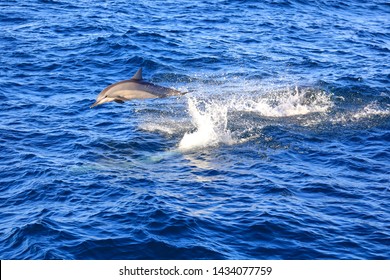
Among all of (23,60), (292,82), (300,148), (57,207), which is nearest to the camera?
(57,207)

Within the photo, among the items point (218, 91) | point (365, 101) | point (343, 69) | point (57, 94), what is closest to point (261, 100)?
point (218, 91)

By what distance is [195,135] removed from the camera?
26734mm

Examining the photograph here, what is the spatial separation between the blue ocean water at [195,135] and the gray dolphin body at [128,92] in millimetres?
2960

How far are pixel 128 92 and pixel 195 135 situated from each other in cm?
563

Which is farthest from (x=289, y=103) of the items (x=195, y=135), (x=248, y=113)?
(x=195, y=135)

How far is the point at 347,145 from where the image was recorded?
85.6ft

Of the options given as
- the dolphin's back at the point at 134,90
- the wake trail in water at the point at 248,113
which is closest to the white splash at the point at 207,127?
the wake trail in water at the point at 248,113

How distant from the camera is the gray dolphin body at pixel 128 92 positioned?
21.7 m

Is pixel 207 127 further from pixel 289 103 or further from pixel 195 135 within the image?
pixel 289 103

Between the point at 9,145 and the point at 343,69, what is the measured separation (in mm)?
18156

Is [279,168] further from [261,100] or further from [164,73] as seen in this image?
[164,73]

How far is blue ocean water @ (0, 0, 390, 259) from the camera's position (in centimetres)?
1930

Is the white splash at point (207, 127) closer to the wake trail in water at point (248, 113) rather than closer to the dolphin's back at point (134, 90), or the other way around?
the wake trail in water at point (248, 113)

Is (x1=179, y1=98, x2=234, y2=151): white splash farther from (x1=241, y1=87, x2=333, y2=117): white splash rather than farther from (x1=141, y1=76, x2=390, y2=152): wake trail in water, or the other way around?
(x1=241, y1=87, x2=333, y2=117): white splash
